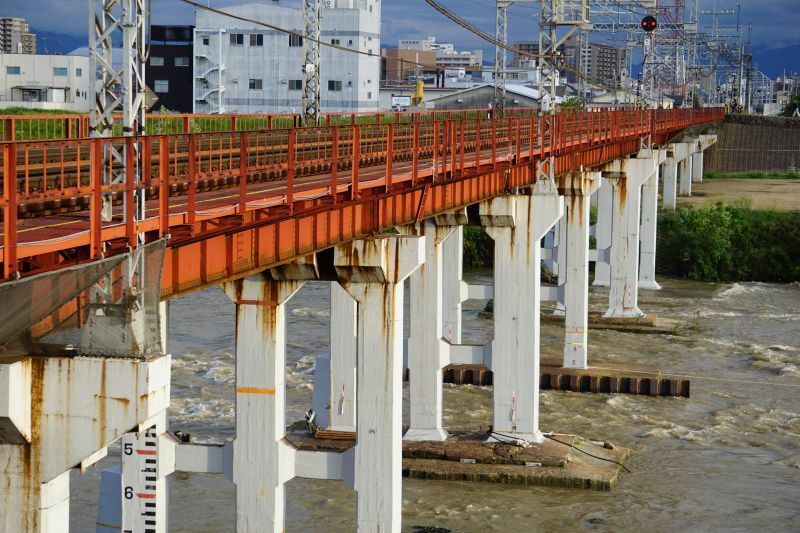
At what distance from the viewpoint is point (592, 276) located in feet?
207

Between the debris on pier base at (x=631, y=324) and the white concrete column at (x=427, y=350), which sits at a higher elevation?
the white concrete column at (x=427, y=350)

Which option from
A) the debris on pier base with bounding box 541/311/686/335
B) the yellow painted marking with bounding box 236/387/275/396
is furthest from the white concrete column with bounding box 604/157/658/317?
the yellow painted marking with bounding box 236/387/275/396

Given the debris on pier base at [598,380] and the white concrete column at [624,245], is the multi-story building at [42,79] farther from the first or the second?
the debris on pier base at [598,380]

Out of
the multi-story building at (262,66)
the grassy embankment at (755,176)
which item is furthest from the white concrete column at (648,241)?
the grassy embankment at (755,176)

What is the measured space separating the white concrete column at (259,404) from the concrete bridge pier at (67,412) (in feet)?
27.0

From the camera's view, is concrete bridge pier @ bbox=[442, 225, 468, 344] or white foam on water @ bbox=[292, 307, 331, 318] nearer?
concrete bridge pier @ bbox=[442, 225, 468, 344]

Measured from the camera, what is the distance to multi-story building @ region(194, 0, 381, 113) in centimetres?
8900

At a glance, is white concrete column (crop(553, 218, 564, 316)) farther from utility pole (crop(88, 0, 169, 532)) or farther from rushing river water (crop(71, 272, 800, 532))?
utility pole (crop(88, 0, 169, 532))

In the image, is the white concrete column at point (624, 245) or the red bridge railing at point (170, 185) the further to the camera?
the white concrete column at point (624, 245)

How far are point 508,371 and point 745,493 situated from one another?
5387 millimetres

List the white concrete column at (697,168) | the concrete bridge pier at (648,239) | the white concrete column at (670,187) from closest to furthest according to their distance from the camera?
the concrete bridge pier at (648,239) → the white concrete column at (670,187) → the white concrete column at (697,168)

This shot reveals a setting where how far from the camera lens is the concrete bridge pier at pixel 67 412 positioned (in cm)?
1132

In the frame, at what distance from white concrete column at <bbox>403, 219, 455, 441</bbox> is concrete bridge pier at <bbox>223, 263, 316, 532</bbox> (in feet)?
28.5

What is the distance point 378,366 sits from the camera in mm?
20781
